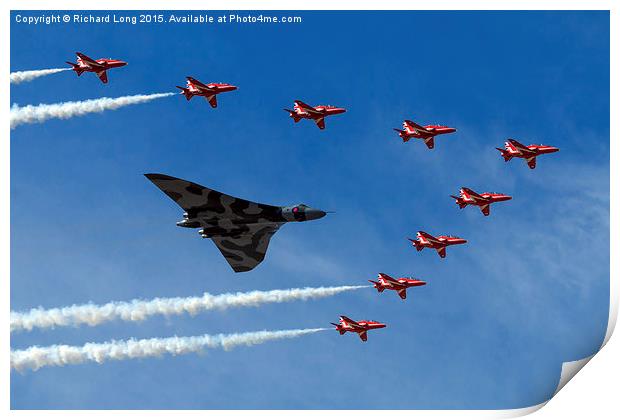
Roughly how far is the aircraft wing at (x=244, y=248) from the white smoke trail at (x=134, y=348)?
5.22 meters

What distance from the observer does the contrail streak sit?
65812 millimetres

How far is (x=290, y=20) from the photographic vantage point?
62688mm

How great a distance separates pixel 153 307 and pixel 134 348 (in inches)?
120

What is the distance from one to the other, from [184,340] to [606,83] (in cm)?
2408

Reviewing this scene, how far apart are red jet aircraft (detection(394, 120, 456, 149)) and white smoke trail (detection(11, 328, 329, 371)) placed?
11.3 metres

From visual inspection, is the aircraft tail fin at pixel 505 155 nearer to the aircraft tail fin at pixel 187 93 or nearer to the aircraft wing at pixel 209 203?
the aircraft wing at pixel 209 203

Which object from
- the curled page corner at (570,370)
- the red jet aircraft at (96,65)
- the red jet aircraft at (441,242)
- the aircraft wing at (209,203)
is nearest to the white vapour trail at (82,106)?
the red jet aircraft at (96,65)

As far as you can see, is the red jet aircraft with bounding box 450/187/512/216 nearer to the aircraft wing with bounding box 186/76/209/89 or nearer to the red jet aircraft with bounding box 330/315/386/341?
the red jet aircraft with bounding box 330/315/386/341

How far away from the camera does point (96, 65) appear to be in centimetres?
6700

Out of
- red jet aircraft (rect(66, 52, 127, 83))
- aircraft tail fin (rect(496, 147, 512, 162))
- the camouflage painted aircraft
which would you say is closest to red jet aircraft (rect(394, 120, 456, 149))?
aircraft tail fin (rect(496, 147, 512, 162))

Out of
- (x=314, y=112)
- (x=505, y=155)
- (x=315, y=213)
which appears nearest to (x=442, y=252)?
(x=505, y=155)

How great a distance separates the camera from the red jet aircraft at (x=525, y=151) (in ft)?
228
